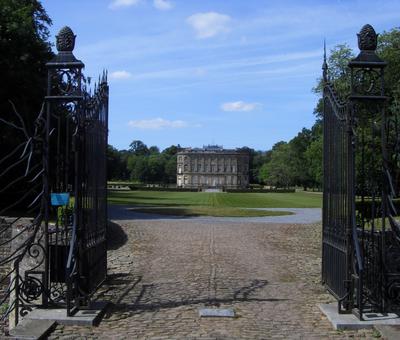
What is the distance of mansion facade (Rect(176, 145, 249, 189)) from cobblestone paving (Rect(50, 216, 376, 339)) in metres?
120

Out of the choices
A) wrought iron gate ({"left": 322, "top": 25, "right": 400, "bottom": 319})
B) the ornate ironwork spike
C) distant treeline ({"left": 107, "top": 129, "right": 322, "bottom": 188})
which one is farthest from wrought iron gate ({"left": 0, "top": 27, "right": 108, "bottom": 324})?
distant treeline ({"left": 107, "top": 129, "right": 322, "bottom": 188})

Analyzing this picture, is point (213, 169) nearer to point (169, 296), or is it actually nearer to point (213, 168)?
point (213, 168)

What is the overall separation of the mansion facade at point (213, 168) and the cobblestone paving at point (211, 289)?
120 metres

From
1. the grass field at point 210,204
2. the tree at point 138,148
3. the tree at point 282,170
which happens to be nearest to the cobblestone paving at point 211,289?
the grass field at point 210,204

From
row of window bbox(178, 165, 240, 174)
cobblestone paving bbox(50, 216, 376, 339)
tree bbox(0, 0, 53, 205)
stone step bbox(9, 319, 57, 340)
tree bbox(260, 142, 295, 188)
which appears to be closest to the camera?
stone step bbox(9, 319, 57, 340)

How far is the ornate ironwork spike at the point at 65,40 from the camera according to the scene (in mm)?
7742

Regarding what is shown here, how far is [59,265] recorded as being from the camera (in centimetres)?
787

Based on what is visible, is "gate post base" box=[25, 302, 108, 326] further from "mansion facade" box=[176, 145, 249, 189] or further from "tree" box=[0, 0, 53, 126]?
"mansion facade" box=[176, 145, 249, 189]

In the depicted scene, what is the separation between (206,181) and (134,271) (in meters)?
127

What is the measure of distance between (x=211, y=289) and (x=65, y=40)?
463 centimetres

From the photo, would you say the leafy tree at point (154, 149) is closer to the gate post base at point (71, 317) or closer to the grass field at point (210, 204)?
the grass field at point (210, 204)

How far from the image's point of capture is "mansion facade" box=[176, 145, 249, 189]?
138 meters

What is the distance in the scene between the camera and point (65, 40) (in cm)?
775

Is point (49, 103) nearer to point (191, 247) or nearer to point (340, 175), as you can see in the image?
point (340, 175)
